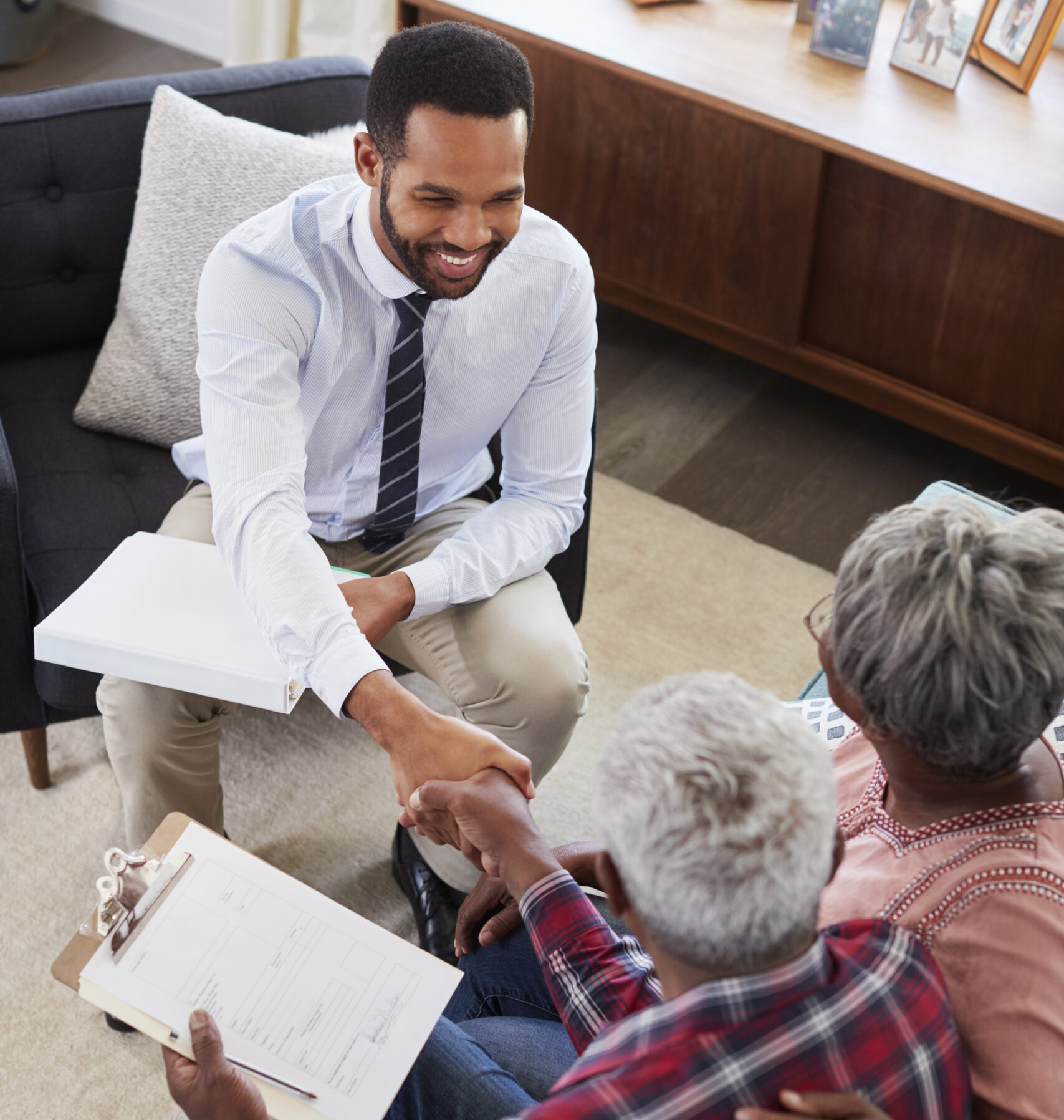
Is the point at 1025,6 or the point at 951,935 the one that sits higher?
the point at 1025,6

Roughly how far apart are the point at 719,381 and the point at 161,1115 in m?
1.81

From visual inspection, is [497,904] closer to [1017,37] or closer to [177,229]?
[177,229]

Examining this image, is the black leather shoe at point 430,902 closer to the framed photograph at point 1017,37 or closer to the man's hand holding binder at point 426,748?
the man's hand holding binder at point 426,748

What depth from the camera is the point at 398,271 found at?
1.45m

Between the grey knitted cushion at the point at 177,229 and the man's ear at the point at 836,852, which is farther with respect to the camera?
the grey knitted cushion at the point at 177,229

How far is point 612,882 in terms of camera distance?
789 mm

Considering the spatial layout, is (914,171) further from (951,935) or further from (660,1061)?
(660,1061)

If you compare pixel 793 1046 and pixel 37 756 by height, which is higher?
pixel 793 1046

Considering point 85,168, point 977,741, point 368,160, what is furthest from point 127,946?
point 85,168

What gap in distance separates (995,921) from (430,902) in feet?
3.07

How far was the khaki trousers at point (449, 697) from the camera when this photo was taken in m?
1.46

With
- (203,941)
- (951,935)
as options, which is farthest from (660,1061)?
(203,941)

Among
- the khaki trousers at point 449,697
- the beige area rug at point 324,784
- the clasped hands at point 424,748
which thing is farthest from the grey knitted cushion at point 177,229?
the clasped hands at point 424,748

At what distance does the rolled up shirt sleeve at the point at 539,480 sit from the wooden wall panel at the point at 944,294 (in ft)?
2.71
